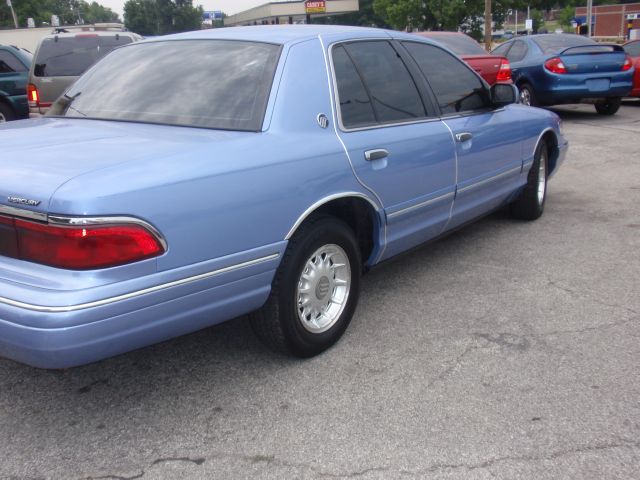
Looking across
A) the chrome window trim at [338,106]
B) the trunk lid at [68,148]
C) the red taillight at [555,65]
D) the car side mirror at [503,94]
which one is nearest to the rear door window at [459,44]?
the red taillight at [555,65]

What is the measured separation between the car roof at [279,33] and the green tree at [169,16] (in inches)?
3200

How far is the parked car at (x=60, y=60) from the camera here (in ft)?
29.5

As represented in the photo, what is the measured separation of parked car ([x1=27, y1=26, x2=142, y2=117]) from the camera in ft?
29.5

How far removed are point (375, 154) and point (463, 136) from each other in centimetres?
104

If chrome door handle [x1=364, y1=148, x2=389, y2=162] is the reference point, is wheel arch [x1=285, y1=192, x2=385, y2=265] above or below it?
below

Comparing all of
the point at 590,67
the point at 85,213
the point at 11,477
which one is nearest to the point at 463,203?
the point at 85,213

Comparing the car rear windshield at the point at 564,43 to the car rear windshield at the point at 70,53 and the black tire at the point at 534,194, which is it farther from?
the car rear windshield at the point at 70,53

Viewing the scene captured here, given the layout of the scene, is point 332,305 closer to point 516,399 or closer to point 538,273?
point 516,399

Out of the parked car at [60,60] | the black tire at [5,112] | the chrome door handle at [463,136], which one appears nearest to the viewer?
the chrome door handle at [463,136]

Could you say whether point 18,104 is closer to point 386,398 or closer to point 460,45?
point 460,45

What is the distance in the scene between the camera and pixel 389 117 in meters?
3.86

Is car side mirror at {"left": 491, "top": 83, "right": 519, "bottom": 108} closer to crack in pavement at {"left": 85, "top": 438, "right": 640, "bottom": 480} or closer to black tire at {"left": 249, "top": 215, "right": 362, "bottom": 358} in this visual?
black tire at {"left": 249, "top": 215, "right": 362, "bottom": 358}

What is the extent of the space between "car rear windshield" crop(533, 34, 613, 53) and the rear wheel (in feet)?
2.29

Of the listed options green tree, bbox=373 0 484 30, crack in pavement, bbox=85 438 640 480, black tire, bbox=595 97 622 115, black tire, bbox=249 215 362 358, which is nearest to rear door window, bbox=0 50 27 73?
black tire, bbox=249 215 362 358
